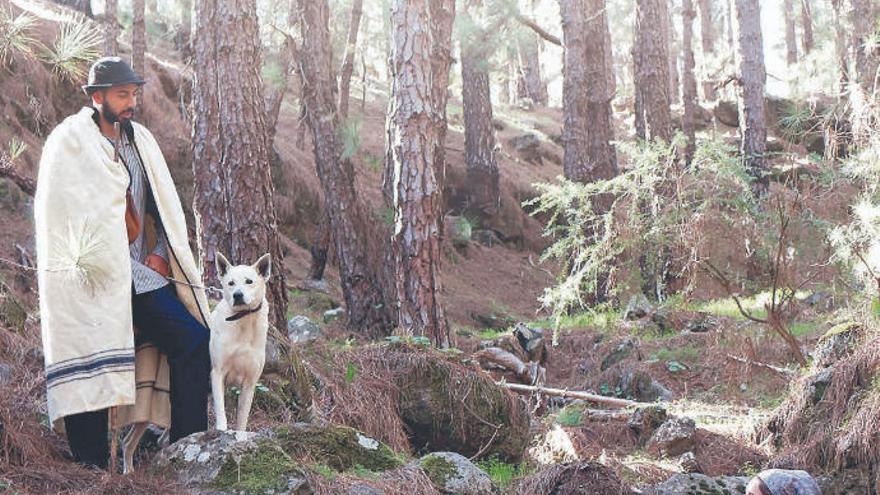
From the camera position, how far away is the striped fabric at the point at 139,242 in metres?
5.13

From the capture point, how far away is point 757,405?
9266mm

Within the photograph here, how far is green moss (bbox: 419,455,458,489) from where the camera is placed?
18.2 feet

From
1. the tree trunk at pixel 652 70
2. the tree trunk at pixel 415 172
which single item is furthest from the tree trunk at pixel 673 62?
the tree trunk at pixel 415 172

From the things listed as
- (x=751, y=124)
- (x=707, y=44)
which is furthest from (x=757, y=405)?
(x=707, y=44)

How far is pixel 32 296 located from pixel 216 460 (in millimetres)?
6430

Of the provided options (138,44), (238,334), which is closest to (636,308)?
(238,334)

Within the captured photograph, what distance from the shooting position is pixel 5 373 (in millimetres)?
6070

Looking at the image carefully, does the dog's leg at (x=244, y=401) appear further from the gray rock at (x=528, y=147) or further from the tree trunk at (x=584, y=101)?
the gray rock at (x=528, y=147)

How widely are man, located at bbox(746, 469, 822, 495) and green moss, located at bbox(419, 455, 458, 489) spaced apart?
69.9 inches

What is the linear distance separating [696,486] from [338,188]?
8749 mm

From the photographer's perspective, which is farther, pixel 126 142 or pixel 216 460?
pixel 126 142

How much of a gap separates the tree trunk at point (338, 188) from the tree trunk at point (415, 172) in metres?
3.73

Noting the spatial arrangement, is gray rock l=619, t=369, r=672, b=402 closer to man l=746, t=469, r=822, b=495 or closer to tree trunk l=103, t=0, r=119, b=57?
man l=746, t=469, r=822, b=495

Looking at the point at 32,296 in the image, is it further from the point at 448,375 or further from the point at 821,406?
the point at 821,406
